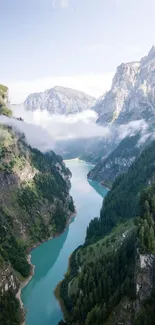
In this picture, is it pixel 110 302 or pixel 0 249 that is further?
pixel 0 249

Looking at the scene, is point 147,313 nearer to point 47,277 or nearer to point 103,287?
point 103,287

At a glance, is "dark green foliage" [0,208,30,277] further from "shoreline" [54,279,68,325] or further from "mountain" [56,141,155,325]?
"mountain" [56,141,155,325]

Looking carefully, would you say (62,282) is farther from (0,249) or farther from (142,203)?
(142,203)

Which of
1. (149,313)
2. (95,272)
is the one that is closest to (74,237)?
(95,272)

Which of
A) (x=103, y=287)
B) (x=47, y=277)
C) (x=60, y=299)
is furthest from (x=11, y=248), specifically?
(x=103, y=287)

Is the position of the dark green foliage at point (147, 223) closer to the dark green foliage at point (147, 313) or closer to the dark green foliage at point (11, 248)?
the dark green foliage at point (147, 313)

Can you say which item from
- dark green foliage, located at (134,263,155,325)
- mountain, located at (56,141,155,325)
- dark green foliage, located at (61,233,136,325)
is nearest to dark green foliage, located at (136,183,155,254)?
mountain, located at (56,141,155,325)

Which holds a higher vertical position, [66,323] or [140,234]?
[140,234]

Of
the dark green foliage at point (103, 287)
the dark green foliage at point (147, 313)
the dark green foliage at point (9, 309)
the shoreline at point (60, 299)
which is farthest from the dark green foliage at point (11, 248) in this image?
the dark green foliage at point (147, 313)

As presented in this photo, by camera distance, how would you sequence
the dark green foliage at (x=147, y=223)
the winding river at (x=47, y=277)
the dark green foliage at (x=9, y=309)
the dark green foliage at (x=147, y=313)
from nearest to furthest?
1. the dark green foliage at (x=147, y=313)
2. the dark green foliage at (x=147, y=223)
3. the dark green foliage at (x=9, y=309)
4. the winding river at (x=47, y=277)
